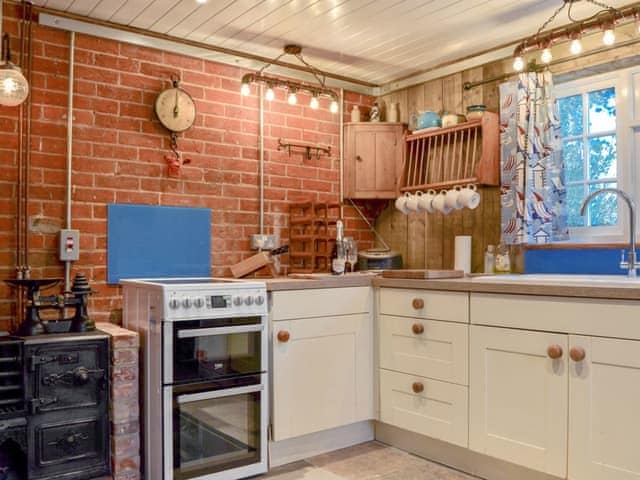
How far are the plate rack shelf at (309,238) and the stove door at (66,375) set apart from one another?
1488 millimetres

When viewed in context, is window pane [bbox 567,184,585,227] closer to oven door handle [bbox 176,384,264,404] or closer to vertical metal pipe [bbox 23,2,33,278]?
oven door handle [bbox 176,384,264,404]

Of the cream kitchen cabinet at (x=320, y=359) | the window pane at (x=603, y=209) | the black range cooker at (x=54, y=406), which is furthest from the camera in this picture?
the window pane at (x=603, y=209)

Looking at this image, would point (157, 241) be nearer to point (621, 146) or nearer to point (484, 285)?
point (484, 285)

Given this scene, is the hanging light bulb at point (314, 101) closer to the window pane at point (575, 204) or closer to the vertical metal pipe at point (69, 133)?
the vertical metal pipe at point (69, 133)

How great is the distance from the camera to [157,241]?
10.4 feet

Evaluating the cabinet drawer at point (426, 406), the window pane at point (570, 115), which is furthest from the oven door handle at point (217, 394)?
the window pane at point (570, 115)

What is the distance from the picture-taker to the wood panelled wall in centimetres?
345

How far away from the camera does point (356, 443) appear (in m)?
3.02

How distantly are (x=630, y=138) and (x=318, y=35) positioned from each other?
174cm

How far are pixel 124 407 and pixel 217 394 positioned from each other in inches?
16.2

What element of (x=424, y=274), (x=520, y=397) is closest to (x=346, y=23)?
(x=424, y=274)

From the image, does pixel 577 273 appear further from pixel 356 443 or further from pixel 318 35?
pixel 318 35

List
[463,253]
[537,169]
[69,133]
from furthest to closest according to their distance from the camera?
[463,253] → [537,169] → [69,133]

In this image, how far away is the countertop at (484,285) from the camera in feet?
6.86
